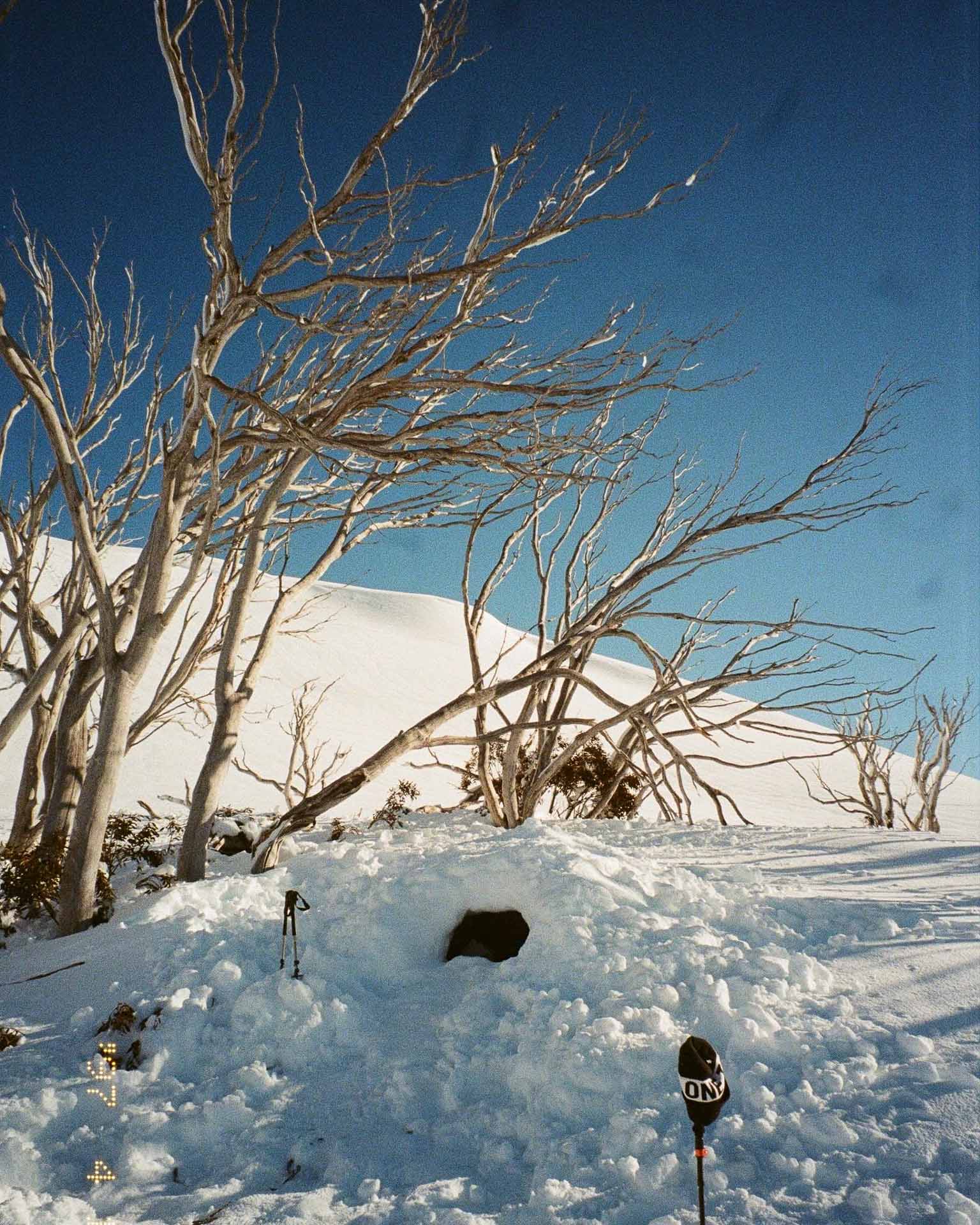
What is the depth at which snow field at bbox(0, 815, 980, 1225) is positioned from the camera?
2.45m

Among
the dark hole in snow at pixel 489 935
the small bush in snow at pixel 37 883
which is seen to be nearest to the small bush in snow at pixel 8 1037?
the small bush in snow at pixel 37 883

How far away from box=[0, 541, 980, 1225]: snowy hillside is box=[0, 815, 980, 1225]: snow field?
0.01m

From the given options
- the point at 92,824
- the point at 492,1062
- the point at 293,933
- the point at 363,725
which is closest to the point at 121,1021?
the point at 293,933

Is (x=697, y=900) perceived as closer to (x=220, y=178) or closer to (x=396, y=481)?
(x=396, y=481)

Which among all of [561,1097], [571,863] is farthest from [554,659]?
[561,1097]

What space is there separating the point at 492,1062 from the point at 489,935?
1231 millimetres

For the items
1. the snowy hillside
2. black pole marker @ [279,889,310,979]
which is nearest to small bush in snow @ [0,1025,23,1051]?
the snowy hillside

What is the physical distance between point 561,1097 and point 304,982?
1615 mm

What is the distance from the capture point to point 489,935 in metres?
4.52

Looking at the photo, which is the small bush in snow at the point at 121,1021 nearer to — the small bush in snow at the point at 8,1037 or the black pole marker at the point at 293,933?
the small bush in snow at the point at 8,1037

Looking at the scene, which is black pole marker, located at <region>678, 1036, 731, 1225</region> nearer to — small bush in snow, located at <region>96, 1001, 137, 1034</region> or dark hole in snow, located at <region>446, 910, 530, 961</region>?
dark hole in snow, located at <region>446, 910, 530, 961</region>

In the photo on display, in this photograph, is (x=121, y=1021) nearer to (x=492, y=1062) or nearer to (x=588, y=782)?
(x=492, y=1062)

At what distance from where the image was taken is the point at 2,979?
176 inches

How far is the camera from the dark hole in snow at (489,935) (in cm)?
445
